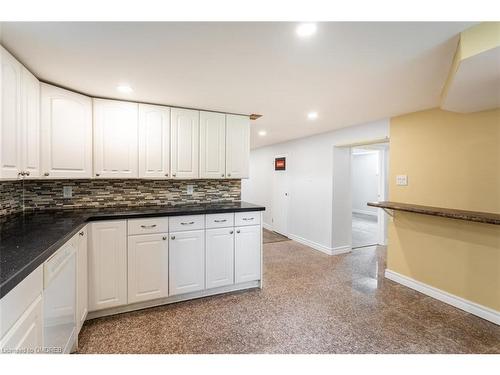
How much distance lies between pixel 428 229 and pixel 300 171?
251 cm

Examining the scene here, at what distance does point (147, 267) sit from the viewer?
7.70 feet

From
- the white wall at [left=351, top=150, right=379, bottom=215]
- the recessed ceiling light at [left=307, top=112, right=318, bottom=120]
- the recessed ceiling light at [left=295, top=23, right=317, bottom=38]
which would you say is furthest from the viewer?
the white wall at [left=351, top=150, right=379, bottom=215]

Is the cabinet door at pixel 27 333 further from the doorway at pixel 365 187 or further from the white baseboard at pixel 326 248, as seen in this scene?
the doorway at pixel 365 187

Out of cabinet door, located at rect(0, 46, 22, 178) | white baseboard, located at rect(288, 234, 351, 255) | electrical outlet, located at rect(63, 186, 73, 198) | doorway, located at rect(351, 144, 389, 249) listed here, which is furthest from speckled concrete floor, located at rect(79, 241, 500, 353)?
doorway, located at rect(351, 144, 389, 249)

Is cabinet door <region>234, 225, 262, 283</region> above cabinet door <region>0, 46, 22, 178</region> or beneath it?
beneath

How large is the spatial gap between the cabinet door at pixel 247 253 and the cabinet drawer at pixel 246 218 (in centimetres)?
5

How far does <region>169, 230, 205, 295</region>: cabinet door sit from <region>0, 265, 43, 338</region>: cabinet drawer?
1.29 metres

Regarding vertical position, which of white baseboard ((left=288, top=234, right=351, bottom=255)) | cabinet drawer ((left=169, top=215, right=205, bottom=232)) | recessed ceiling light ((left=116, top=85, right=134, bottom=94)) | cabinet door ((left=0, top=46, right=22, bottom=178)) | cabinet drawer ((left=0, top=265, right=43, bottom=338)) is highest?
recessed ceiling light ((left=116, top=85, right=134, bottom=94))

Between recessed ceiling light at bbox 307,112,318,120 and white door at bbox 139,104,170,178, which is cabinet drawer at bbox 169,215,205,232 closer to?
white door at bbox 139,104,170,178

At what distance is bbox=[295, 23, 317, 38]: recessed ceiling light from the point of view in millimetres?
1302

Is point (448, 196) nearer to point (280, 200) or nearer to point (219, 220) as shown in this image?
point (219, 220)

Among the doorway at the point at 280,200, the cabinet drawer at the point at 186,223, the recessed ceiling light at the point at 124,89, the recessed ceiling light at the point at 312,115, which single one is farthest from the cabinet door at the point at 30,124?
the doorway at the point at 280,200
